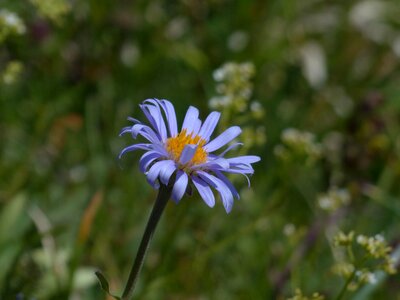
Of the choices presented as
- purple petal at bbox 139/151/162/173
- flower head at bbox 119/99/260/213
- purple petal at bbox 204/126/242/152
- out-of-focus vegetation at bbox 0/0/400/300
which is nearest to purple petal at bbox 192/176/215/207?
flower head at bbox 119/99/260/213

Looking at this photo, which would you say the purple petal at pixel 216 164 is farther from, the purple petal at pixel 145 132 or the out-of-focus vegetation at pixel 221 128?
the out-of-focus vegetation at pixel 221 128

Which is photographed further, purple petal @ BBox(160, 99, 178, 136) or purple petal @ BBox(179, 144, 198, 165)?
purple petal @ BBox(160, 99, 178, 136)

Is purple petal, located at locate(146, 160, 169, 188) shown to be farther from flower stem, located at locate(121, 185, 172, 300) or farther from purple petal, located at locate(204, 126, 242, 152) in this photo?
purple petal, located at locate(204, 126, 242, 152)

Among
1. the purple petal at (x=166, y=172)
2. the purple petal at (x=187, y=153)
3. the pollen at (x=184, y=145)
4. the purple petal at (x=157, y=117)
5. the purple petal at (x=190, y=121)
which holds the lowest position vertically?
the purple petal at (x=166, y=172)

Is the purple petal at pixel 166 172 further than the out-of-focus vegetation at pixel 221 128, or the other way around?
the out-of-focus vegetation at pixel 221 128

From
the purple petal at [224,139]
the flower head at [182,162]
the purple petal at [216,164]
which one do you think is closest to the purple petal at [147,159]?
the flower head at [182,162]
